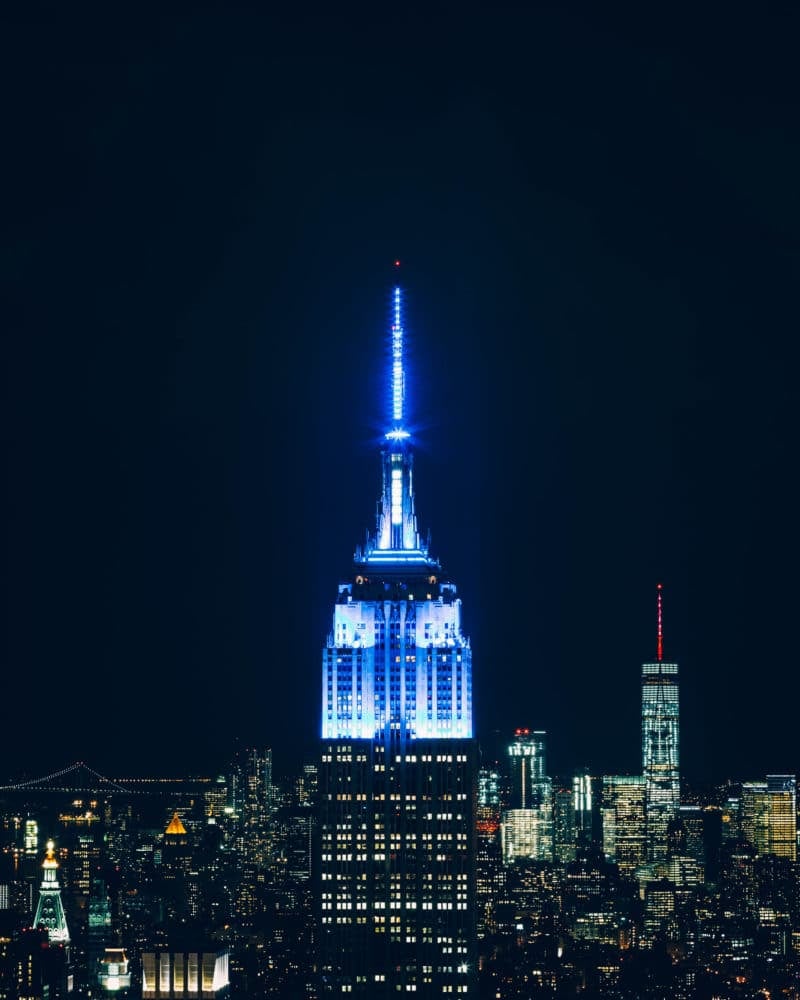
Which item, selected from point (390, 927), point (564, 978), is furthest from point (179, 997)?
point (564, 978)

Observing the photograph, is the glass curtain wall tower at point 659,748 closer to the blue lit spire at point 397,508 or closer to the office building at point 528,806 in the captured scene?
the office building at point 528,806

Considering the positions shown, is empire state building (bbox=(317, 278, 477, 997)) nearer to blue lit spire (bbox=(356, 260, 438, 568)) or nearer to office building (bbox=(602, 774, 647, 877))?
blue lit spire (bbox=(356, 260, 438, 568))

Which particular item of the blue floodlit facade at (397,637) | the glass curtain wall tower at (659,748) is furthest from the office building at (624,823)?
the blue floodlit facade at (397,637)

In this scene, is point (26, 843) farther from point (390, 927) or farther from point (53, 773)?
point (390, 927)

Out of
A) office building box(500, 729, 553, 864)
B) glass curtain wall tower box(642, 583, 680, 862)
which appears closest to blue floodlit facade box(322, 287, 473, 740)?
glass curtain wall tower box(642, 583, 680, 862)

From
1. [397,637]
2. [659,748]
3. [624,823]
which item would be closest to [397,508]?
[397,637]

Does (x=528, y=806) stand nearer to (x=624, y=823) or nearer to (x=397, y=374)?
(x=624, y=823)
